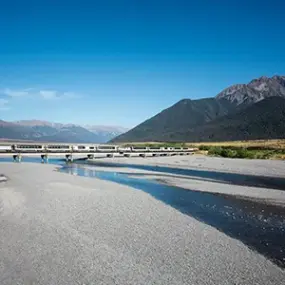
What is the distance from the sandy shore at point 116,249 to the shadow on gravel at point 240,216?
2.39 ft

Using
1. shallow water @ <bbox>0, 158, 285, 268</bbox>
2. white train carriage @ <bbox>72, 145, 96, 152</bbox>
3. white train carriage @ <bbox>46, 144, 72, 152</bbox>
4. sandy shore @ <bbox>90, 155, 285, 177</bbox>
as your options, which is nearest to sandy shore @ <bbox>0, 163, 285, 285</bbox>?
shallow water @ <bbox>0, 158, 285, 268</bbox>

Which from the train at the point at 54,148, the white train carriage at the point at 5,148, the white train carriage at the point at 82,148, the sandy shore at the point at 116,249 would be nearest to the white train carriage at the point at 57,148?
the train at the point at 54,148

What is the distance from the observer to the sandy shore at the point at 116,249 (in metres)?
8.27

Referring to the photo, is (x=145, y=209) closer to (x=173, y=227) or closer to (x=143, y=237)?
(x=173, y=227)

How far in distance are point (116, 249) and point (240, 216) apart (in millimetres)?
7920

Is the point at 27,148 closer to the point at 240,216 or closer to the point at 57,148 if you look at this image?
the point at 57,148

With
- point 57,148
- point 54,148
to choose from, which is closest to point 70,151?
point 57,148

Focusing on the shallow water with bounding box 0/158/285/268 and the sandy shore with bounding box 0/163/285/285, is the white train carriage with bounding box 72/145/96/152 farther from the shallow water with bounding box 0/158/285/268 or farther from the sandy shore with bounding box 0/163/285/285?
the sandy shore with bounding box 0/163/285/285

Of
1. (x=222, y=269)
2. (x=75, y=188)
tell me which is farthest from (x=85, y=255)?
(x=75, y=188)

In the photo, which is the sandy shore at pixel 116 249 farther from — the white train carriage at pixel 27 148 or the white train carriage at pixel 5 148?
the white train carriage at pixel 27 148

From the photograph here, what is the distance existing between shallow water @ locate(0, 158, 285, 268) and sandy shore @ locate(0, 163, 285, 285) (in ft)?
2.36

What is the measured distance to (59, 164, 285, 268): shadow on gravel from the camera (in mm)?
11211

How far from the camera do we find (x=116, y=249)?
1012cm

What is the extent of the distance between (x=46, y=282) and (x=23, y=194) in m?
11.9
